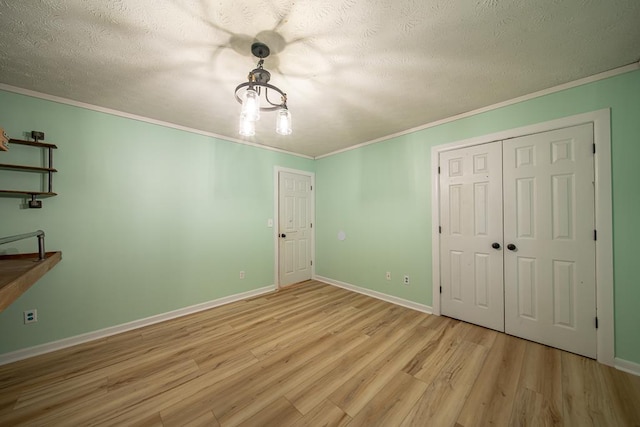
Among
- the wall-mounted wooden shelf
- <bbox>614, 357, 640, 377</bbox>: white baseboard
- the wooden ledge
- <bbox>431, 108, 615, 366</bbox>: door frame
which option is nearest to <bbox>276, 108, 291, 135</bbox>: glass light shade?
the wooden ledge

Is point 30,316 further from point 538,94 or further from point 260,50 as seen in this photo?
point 538,94

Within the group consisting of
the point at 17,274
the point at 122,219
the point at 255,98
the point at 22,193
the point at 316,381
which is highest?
the point at 255,98

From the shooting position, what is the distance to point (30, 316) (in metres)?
2.07

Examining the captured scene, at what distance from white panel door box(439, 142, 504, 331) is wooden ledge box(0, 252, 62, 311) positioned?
3.56 m

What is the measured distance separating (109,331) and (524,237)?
4.53 meters

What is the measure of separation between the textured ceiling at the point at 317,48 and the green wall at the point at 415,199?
0.25 meters

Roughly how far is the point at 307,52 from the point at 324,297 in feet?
10.3

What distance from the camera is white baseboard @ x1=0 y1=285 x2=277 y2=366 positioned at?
79.4 inches

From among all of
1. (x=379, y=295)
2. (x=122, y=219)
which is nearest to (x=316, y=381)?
(x=379, y=295)

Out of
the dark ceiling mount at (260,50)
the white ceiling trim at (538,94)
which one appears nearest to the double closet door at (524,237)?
the white ceiling trim at (538,94)

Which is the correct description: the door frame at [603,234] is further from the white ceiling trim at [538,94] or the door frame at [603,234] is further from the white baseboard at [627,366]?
the white ceiling trim at [538,94]

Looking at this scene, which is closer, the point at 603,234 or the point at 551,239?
the point at 603,234

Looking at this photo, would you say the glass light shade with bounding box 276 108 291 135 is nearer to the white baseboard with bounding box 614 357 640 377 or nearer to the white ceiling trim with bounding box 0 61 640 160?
the white ceiling trim with bounding box 0 61 640 160

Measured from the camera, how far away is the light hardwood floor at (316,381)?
1433 millimetres
